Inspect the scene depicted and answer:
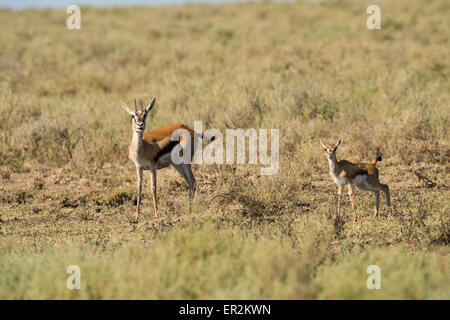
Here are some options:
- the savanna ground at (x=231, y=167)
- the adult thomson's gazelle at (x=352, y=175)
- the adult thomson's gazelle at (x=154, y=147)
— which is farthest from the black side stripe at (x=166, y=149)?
the adult thomson's gazelle at (x=352, y=175)

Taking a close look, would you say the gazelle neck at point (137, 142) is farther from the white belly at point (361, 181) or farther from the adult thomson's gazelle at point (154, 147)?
the white belly at point (361, 181)

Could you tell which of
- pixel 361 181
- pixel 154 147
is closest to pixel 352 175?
pixel 361 181

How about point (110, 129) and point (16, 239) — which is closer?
point (16, 239)

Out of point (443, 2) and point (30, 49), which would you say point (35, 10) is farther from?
point (443, 2)

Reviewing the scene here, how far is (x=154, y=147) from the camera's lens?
8516 mm

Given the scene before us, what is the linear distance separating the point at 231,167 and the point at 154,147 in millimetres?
2380

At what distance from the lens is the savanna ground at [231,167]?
520cm

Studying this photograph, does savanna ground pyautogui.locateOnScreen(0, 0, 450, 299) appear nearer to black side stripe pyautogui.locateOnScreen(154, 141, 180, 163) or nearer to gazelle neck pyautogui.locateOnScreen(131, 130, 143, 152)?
black side stripe pyautogui.locateOnScreen(154, 141, 180, 163)

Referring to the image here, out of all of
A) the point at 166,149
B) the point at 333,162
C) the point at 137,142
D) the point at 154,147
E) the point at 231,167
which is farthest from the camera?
the point at 231,167

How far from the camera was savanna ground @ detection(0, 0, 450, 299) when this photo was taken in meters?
5.20

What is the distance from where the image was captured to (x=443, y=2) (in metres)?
29.0

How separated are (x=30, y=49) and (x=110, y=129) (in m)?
10.4

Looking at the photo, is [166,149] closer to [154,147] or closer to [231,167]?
[154,147]

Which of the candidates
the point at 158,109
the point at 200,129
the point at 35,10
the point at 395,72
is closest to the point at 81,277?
the point at 200,129
